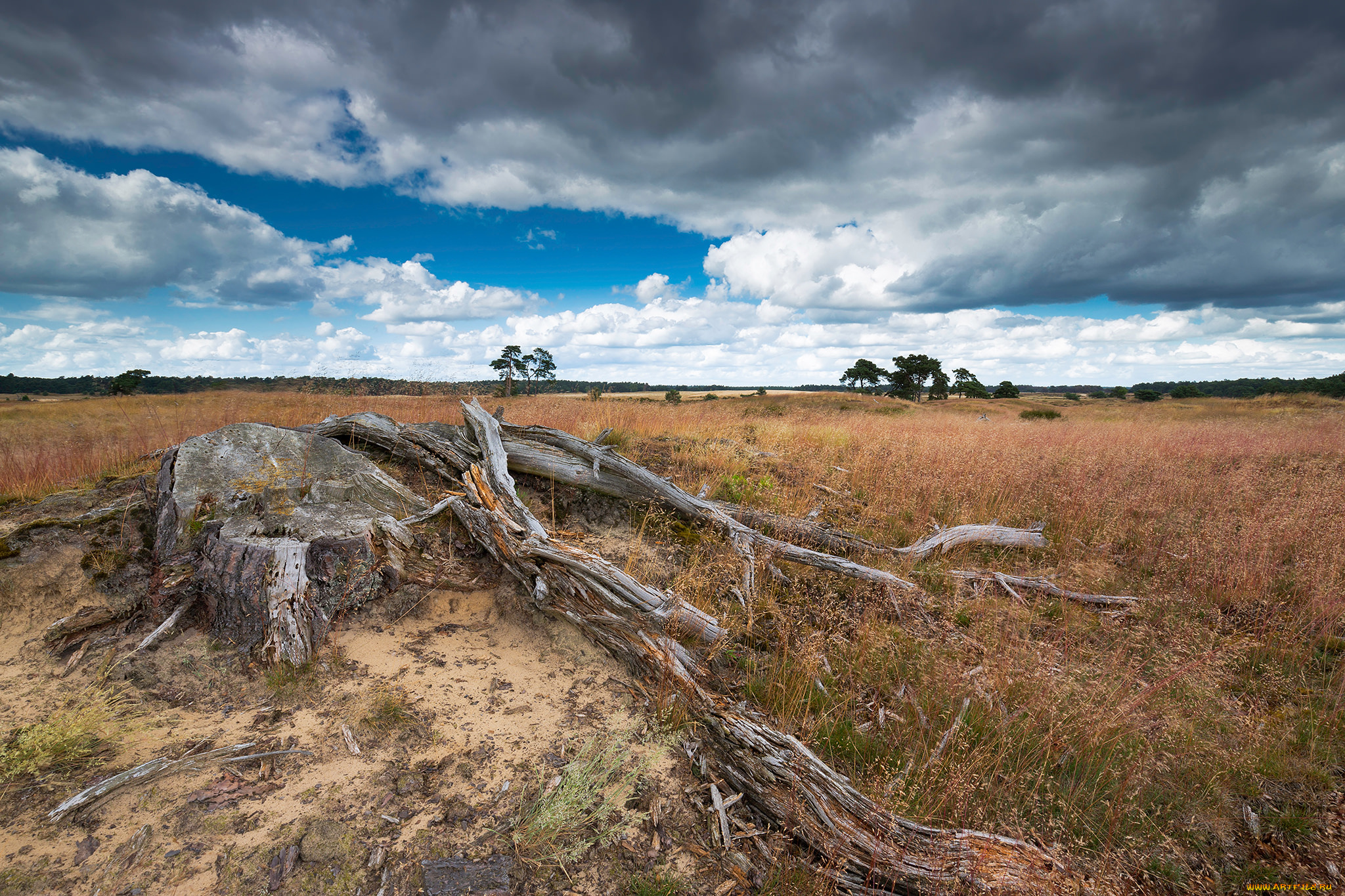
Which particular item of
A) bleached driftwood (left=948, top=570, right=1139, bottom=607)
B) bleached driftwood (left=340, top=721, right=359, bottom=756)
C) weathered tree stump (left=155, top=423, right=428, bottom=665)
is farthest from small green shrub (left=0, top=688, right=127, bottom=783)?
bleached driftwood (left=948, top=570, right=1139, bottom=607)

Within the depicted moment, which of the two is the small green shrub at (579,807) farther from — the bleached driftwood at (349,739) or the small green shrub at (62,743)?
the small green shrub at (62,743)

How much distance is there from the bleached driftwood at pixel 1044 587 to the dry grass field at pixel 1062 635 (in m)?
0.13

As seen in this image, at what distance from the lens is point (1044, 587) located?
5090 mm

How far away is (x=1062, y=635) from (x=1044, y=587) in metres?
0.89

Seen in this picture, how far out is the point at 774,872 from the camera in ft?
7.75

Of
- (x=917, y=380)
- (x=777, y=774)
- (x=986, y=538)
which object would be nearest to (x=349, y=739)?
(x=777, y=774)

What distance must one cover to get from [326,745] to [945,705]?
3897 millimetres

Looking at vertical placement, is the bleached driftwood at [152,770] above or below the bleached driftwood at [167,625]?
below

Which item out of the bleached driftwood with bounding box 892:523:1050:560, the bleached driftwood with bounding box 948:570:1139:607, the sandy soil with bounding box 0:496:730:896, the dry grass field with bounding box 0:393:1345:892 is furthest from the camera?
the bleached driftwood with bounding box 892:523:1050:560

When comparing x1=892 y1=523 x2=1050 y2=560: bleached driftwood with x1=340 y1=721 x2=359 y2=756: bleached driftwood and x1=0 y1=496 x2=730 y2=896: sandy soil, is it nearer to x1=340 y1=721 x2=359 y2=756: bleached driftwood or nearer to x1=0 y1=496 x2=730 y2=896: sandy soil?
x1=0 y1=496 x2=730 y2=896: sandy soil

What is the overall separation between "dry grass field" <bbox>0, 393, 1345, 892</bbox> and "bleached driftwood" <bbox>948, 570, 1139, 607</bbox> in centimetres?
13

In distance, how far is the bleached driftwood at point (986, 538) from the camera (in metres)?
5.81

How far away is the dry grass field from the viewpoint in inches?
107

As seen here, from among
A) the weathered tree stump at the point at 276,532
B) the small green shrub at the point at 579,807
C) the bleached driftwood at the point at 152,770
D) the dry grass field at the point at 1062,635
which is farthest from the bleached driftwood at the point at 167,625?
the dry grass field at the point at 1062,635
